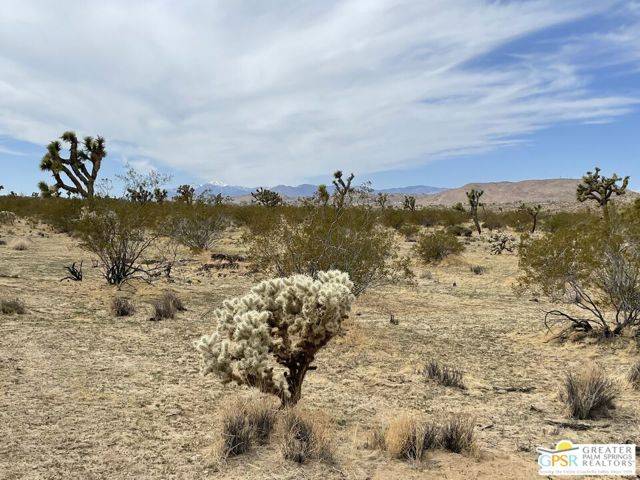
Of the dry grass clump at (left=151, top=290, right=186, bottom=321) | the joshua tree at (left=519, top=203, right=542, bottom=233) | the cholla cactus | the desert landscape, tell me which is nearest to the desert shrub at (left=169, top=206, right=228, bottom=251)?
the desert landscape

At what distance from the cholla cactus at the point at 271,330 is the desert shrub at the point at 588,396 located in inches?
132

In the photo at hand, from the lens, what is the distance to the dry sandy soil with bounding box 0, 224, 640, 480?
5.11 m

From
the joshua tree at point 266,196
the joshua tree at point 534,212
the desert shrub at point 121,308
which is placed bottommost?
the desert shrub at point 121,308

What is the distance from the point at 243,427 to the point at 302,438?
2.26 feet

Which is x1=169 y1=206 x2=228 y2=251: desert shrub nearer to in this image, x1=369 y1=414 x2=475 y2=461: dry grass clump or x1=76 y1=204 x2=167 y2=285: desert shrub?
x1=76 y1=204 x2=167 y2=285: desert shrub

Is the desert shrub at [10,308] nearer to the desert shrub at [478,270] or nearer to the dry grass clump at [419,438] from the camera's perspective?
the dry grass clump at [419,438]

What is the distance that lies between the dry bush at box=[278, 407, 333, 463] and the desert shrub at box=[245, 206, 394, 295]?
8.02 m

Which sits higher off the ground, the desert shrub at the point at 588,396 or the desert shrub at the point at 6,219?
the desert shrub at the point at 6,219

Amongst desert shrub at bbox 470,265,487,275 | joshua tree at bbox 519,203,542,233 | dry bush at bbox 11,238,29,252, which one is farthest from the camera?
joshua tree at bbox 519,203,542,233

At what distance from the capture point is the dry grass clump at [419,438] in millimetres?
5273

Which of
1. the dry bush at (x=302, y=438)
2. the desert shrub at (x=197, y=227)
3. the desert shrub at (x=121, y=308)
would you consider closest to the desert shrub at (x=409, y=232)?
the desert shrub at (x=197, y=227)

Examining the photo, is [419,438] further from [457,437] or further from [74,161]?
[74,161]

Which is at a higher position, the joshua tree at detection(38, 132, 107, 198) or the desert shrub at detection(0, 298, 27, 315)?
the joshua tree at detection(38, 132, 107, 198)

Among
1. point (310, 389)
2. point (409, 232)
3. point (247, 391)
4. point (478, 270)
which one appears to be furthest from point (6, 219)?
point (310, 389)
